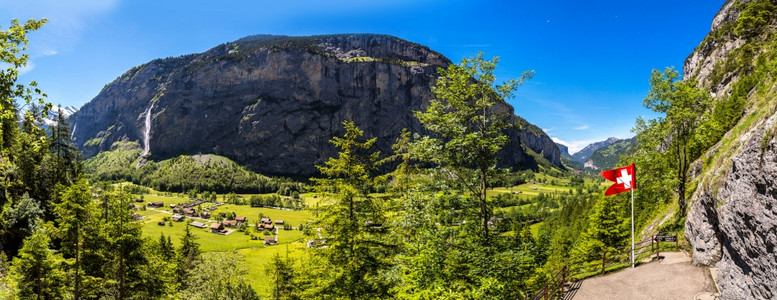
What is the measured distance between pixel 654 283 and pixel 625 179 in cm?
514

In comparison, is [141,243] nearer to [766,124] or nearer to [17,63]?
[17,63]

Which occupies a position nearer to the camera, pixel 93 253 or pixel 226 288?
pixel 93 253

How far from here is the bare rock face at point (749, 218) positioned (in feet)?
33.2

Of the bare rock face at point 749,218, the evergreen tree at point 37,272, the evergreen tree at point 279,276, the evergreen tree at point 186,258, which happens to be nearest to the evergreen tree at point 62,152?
the evergreen tree at point 186,258

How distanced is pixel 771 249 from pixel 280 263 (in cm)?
4208

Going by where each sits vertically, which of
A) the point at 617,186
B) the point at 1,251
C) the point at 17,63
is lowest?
the point at 1,251

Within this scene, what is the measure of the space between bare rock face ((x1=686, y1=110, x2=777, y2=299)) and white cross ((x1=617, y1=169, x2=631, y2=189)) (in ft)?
10.3

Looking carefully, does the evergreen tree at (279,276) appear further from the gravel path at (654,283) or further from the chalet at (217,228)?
the chalet at (217,228)

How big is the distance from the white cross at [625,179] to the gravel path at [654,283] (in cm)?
424

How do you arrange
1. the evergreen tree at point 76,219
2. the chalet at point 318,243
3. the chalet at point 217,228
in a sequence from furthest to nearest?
the chalet at point 217,228 < the evergreen tree at point 76,219 < the chalet at point 318,243

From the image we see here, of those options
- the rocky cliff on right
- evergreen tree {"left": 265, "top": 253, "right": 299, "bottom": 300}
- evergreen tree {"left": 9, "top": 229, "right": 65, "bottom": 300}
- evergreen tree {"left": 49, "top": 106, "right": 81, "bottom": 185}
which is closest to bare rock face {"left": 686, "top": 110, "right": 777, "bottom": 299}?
the rocky cliff on right

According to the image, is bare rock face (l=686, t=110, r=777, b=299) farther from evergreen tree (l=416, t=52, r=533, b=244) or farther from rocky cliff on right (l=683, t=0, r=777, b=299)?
evergreen tree (l=416, t=52, r=533, b=244)

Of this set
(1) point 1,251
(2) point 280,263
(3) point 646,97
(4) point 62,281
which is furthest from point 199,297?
(3) point 646,97

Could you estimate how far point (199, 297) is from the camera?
35688 mm
